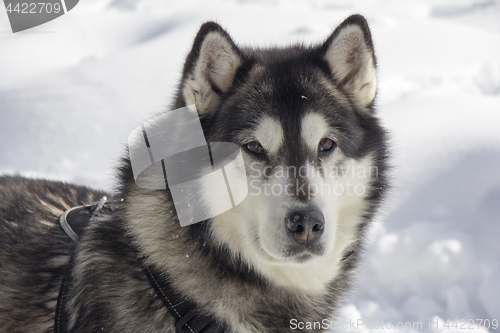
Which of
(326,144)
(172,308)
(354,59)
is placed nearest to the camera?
(172,308)

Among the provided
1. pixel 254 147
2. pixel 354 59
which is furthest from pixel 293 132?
pixel 354 59

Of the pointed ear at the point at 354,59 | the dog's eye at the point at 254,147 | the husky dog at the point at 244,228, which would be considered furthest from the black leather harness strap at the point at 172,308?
the pointed ear at the point at 354,59

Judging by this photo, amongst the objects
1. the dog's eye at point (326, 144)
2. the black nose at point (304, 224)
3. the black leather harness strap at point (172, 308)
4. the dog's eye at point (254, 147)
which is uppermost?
the dog's eye at point (254, 147)

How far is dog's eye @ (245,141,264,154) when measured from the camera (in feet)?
7.56

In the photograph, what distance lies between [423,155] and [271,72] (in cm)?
378

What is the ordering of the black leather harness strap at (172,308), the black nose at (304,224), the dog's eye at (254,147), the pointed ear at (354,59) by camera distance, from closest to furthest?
the black nose at (304,224), the black leather harness strap at (172,308), the dog's eye at (254,147), the pointed ear at (354,59)

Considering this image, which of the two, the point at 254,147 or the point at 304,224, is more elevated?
the point at 254,147

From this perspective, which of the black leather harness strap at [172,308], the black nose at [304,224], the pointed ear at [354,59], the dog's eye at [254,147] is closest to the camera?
the black nose at [304,224]

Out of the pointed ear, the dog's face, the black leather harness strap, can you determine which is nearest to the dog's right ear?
the dog's face

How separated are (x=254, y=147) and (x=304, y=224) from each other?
475mm

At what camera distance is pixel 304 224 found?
6.82 ft

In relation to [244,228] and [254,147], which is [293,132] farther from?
[244,228]

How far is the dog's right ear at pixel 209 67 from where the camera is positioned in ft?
7.45

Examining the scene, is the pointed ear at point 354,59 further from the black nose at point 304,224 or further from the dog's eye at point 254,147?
the black nose at point 304,224
